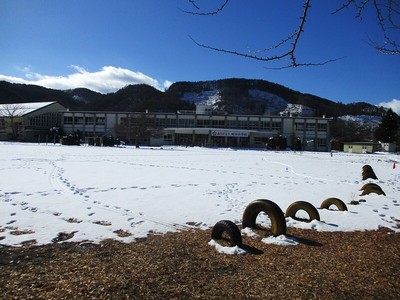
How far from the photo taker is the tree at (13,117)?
208 feet

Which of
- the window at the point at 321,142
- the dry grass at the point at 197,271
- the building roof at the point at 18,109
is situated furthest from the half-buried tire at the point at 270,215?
the building roof at the point at 18,109

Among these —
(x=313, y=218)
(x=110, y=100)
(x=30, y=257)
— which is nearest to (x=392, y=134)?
(x=313, y=218)

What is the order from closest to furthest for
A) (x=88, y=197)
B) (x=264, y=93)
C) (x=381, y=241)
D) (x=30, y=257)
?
(x=30, y=257)
(x=381, y=241)
(x=88, y=197)
(x=264, y=93)

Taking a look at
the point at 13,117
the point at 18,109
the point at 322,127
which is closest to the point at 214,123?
the point at 322,127

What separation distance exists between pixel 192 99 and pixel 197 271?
183 metres

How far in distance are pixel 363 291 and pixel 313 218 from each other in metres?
3.18

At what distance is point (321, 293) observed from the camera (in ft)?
10.7

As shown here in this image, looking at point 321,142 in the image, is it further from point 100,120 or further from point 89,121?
point 89,121

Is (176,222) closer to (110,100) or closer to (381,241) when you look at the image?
(381,241)

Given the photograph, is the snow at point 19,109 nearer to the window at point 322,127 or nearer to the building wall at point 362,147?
the window at point 322,127

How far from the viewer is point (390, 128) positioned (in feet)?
231

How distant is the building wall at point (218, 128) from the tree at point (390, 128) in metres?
13.8

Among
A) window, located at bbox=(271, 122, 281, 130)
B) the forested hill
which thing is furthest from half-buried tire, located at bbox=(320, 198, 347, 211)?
the forested hill

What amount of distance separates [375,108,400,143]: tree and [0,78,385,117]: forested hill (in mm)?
16842
